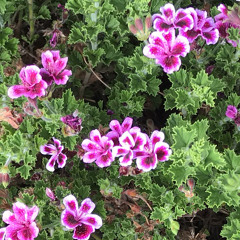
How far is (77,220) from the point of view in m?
2.20

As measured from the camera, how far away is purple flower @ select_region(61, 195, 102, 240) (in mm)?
2156

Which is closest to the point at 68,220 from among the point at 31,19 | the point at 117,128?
the point at 117,128

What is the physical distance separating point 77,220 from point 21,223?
29cm

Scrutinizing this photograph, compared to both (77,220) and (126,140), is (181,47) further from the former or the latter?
(77,220)

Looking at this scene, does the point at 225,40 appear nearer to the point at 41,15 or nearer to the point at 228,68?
the point at 228,68

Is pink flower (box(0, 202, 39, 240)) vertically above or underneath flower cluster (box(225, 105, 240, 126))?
underneath

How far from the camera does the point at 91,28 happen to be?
2.67 meters

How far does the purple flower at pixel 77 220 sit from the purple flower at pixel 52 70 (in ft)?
2.09

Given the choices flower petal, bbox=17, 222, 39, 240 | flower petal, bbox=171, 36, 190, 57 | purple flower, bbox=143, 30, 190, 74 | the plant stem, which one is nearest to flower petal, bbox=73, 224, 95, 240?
flower petal, bbox=17, 222, 39, 240

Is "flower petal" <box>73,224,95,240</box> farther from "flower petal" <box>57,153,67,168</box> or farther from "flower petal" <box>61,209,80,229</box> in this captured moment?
"flower petal" <box>57,153,67,168</box>

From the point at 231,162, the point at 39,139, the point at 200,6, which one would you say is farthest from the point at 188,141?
the point at 200,6

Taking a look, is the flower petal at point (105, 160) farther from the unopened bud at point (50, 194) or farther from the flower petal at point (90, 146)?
the unopened bud at point (50, 194)

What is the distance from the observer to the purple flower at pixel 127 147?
2.17 metres

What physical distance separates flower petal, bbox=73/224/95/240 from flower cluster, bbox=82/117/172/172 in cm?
35
